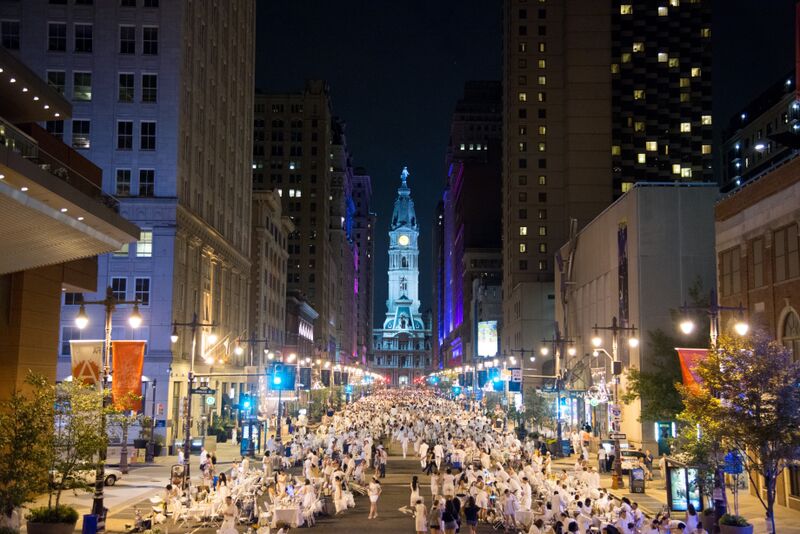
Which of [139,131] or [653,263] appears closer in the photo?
[653,263]

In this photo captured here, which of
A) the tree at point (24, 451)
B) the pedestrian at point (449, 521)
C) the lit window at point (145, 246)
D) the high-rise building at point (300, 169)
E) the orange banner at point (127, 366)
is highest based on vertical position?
the high-rise building at point (300, 169)

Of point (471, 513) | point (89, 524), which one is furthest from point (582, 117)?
point (89, 524)

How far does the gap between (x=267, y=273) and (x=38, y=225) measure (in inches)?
2993

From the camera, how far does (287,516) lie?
2872cm

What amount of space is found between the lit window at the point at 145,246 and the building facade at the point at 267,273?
2749 centimetres

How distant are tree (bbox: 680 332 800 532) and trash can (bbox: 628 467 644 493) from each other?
39.6 ft

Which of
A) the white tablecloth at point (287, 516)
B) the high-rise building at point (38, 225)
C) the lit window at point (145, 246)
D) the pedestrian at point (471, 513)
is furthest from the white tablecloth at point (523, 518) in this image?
the lit window at point (145, 246)

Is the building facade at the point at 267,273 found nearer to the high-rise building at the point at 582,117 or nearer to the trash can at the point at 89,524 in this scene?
the high-rise building at the point at 582,117

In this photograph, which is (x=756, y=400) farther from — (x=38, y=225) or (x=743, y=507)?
(x=38, y=225)

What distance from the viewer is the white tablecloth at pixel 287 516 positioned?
2866 centimetres

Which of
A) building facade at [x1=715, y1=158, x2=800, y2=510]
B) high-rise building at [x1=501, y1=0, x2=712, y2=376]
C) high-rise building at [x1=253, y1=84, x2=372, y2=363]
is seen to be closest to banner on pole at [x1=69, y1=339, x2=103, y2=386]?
building facade at [x1=715, y1=158, x2=800, y2=510]

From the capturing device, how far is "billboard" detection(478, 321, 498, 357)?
5753 inches

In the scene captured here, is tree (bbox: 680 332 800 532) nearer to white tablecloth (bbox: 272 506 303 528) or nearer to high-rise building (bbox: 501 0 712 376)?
white tablecloth (bbox: 272 506 303 528)

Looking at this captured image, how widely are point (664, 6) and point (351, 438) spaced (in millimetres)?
109854
